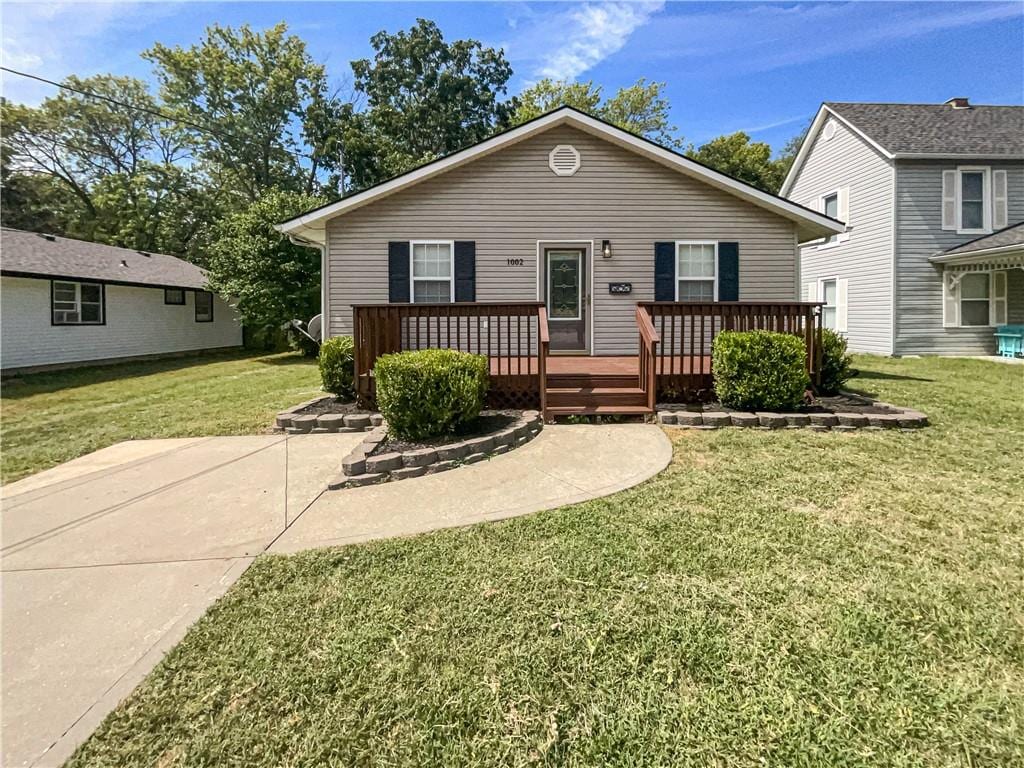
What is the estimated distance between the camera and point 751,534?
3115mm

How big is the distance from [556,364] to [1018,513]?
5.18 m

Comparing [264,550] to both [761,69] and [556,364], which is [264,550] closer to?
[556,364]

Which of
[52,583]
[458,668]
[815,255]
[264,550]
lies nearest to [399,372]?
[264,550]

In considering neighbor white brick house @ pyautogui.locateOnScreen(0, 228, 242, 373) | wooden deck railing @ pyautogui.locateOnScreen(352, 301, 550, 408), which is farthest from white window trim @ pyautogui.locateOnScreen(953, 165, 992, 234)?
neighbor white brick house @ pyautogui.locateOnScreen(0, 228, 242, 373)

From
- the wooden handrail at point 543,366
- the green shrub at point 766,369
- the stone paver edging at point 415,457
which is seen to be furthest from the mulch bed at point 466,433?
the green shrub at point 766,369

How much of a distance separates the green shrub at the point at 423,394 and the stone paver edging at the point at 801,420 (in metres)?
2.54

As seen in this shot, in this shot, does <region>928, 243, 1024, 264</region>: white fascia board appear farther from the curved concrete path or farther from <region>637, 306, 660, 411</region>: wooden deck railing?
the curved concrete path

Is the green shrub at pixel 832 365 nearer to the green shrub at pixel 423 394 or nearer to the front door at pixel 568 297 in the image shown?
the front door at pixel 568 297

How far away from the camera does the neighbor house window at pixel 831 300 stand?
15.9 m

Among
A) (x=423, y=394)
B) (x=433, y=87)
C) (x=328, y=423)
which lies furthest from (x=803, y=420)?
(x=433, y=87)

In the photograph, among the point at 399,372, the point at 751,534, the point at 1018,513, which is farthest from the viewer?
the point at 399,372

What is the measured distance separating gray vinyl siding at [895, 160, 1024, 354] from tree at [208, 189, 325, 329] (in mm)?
17459

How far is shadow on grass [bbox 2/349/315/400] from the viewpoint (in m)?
11.0

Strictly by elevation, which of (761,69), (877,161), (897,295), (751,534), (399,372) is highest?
(761,69)
